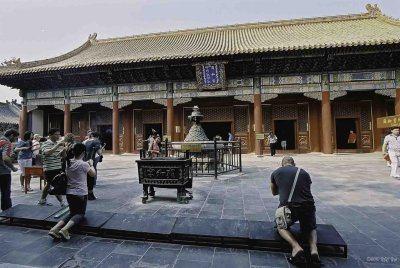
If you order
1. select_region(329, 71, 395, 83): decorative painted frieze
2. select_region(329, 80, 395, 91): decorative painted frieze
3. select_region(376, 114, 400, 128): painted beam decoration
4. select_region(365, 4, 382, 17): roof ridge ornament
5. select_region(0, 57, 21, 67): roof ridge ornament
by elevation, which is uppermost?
select_region(365, 4, 382, 17): roof ridge ornament

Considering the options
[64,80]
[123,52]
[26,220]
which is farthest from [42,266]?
[123,52]

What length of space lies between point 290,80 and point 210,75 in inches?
164

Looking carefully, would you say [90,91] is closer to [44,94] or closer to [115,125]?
[115,125]

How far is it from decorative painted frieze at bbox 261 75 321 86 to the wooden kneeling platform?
10753mm

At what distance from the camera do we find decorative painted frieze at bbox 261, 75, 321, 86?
1242cm

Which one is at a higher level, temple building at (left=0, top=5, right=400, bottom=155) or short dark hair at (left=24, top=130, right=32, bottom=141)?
temple building at (left=0, top=5, right=400, bottom=155)

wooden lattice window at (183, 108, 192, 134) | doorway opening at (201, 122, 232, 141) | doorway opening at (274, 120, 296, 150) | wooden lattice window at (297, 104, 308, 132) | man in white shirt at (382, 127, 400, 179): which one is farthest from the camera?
doorway opening at (201, 122, 232, 141)

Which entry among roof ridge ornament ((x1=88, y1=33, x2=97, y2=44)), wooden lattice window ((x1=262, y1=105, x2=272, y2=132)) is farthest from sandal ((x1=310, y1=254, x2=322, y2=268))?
roof ridge ornament ((x1=88, y1=33, x2=97, y2=44))

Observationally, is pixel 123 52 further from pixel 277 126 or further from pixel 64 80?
pixel 277 126

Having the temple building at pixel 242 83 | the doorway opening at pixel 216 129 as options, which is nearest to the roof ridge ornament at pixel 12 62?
the temple building at pixel 242 83

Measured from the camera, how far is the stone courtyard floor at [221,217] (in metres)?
2.61

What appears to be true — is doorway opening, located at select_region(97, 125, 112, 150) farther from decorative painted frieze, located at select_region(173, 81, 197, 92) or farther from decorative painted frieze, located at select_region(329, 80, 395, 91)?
decorative painted frieze, located at select_region(329, 80, 395, 91)

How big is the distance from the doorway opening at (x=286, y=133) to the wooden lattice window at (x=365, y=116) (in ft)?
12.1

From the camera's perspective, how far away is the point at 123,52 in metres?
16.2
